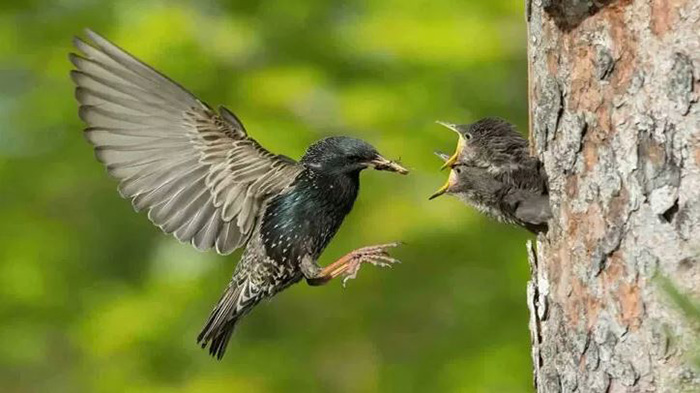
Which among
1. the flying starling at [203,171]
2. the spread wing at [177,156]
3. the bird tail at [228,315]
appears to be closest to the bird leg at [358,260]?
the flying starling at [203,171]

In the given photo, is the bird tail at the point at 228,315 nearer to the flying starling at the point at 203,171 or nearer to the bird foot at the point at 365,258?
the flying starling at the point at 203,171

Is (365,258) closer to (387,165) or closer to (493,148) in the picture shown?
(387,165)

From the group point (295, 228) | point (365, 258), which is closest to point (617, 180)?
point (365, 258)

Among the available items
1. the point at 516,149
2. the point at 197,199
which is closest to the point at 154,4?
the point at 197,199

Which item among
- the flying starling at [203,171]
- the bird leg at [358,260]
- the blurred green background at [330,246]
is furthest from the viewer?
the blurred green background at [330,246]

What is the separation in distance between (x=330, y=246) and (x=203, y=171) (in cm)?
246

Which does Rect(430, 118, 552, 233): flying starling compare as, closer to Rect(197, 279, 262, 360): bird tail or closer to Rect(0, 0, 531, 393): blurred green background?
Rect(197, 279, 262, 360): bird tail

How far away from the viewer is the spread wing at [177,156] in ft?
11.7

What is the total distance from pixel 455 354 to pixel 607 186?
3677 mm

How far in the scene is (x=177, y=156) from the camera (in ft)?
12.1

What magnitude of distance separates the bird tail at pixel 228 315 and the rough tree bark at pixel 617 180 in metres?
1.45

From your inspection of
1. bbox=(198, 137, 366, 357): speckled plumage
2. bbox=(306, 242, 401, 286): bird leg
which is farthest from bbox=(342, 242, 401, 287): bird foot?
bbox=(198, 137, 366, 357): speckled plumage

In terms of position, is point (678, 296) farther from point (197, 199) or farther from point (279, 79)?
point (279, 79)

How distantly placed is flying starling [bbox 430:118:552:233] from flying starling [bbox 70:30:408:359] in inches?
31.7
